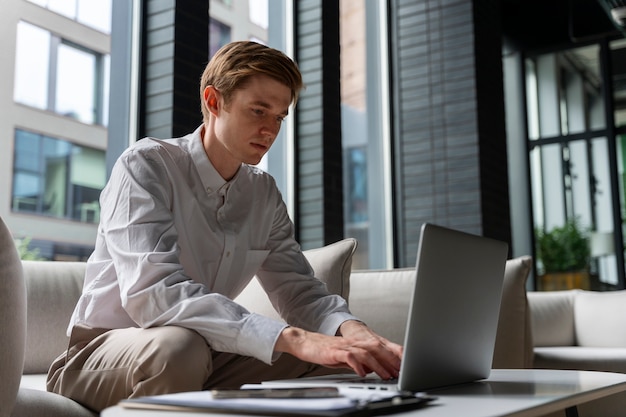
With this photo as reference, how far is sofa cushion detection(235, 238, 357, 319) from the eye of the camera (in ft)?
7.77

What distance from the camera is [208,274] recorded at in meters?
1.83

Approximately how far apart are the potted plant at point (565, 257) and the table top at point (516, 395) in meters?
6.07

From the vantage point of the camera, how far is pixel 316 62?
14.7 feet

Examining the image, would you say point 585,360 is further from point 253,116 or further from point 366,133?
point 366,133

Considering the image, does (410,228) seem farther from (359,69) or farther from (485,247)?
(485,247)

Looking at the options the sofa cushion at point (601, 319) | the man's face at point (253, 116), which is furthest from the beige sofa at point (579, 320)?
the man's face at point (253, 116)

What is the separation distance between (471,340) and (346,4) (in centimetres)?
418

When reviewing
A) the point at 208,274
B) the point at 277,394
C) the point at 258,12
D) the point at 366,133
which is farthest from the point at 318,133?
the point at 277,394

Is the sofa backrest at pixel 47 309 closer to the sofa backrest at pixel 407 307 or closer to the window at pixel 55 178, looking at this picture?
the window at pixel 55 178

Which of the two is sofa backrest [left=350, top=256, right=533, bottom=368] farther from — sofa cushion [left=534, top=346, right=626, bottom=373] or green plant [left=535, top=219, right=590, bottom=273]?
green plant [left=535, top=219, right=590, bottom=273]

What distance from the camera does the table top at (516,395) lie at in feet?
3.13

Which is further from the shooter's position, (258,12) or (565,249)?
(565,249)

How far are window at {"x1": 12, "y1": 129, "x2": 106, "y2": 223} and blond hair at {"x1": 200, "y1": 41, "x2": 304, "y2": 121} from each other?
1.42 m

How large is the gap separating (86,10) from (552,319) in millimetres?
2754
